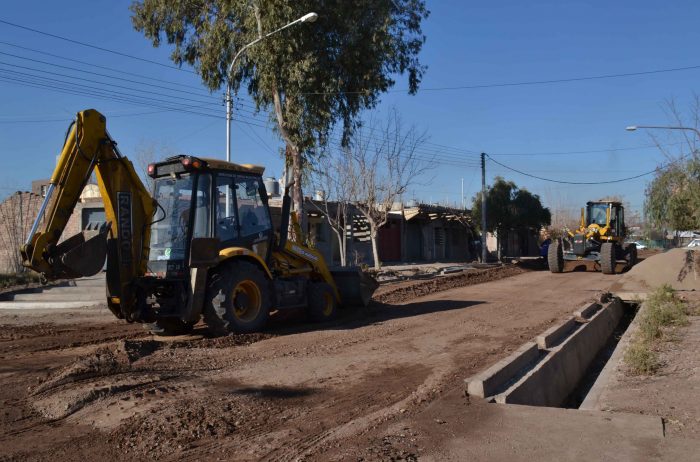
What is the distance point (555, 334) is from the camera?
32.7 feet

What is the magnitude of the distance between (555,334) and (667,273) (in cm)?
1066

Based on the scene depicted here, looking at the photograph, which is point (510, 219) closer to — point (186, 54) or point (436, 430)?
point (186, 54)

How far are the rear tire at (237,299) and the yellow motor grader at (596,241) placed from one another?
1745 centimetres

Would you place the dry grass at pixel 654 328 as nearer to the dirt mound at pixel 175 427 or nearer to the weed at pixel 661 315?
the weed at pixel 661 315

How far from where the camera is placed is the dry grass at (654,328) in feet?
26.5

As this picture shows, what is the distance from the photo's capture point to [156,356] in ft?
26.1

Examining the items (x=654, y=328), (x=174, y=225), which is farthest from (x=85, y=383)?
(x=654, y=328)

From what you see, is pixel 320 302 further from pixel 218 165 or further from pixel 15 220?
pixel 15 220

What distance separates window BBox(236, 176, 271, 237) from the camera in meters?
9.95

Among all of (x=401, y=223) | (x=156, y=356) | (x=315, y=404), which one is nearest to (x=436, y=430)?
(x=315, y=404)

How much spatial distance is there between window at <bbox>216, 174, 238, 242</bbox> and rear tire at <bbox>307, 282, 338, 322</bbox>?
215 centimetres

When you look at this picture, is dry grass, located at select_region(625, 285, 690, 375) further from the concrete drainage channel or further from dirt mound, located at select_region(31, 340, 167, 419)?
dirt mound, located at select_region(31, 340, 167, 419)

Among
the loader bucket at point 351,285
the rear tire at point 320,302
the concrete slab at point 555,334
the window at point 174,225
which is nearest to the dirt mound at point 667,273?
the concrete slab at point 555,334

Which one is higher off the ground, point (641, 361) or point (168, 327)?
point (168, 327)
